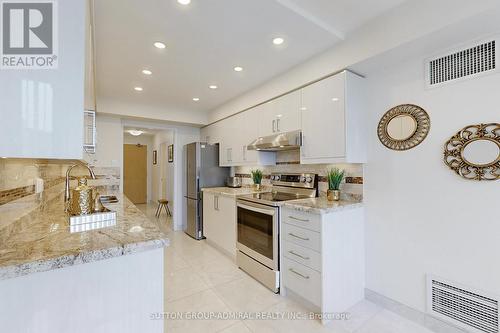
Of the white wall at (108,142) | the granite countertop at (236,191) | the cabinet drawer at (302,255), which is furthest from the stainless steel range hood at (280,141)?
the white wall at (108,142)

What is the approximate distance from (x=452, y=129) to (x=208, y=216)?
3.20 meters

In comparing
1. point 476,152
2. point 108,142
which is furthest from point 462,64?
point 108,142

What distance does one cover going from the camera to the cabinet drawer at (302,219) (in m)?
1.90

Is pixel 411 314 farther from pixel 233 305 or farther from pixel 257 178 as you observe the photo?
pixel 257 178

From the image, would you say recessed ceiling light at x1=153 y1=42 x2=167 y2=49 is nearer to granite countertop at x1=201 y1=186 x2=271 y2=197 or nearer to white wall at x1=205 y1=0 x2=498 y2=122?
white wall at x1=205 y1=0 x2=498 y2=122

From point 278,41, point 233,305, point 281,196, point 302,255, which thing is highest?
point 278,41

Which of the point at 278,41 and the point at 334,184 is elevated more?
the point at 278,41

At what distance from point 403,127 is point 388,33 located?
2.55ft

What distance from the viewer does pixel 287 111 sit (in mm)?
2689

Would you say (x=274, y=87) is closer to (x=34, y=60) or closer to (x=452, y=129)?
(x=452, y=129)

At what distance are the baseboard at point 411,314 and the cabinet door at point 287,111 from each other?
1.86 meters

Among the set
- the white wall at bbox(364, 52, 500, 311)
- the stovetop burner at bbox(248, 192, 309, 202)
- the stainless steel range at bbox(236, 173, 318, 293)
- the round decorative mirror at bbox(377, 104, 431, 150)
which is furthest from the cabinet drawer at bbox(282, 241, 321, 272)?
the round decorative mirror at bbox(377, 104, 431, 150)

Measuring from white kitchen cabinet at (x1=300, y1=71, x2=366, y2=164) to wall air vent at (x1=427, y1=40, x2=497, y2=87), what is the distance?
22.5 inches

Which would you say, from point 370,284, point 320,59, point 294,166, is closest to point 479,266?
point 370,284
